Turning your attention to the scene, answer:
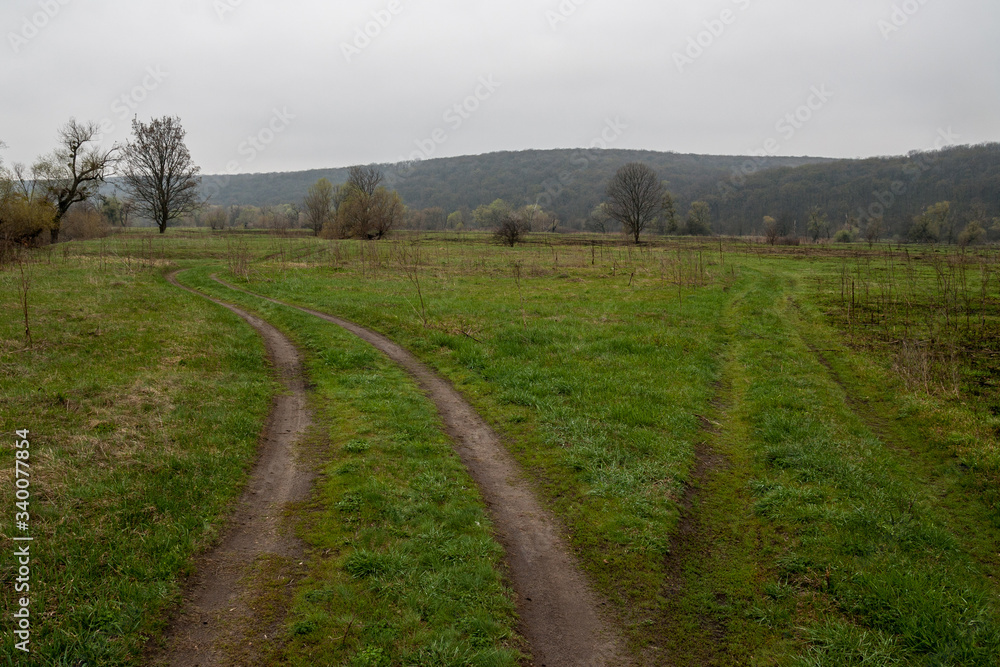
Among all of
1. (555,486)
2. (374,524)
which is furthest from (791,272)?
(374,524)

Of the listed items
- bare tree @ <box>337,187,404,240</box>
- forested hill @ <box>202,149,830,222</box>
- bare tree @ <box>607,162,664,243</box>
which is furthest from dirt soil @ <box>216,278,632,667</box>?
forested hill @ <box>202,149,830,222</box>

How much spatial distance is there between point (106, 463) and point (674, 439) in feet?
27.1

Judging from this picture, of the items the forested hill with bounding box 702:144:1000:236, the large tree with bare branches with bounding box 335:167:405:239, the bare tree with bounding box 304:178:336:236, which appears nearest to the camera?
the large tree with bare branches with bounding box 335:167:405:239

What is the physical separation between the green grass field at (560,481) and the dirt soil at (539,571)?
0.19 m

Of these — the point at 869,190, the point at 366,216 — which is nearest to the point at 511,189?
the point at 869,190

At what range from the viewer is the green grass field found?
174 inches

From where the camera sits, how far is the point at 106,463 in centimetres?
659

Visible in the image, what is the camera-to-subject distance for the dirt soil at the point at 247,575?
409cm

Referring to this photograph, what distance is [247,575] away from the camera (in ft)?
16.4

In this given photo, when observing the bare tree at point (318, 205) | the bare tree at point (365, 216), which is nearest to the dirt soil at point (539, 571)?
the bare tree at point (365, 216)

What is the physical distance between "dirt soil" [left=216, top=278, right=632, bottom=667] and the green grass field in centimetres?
19
